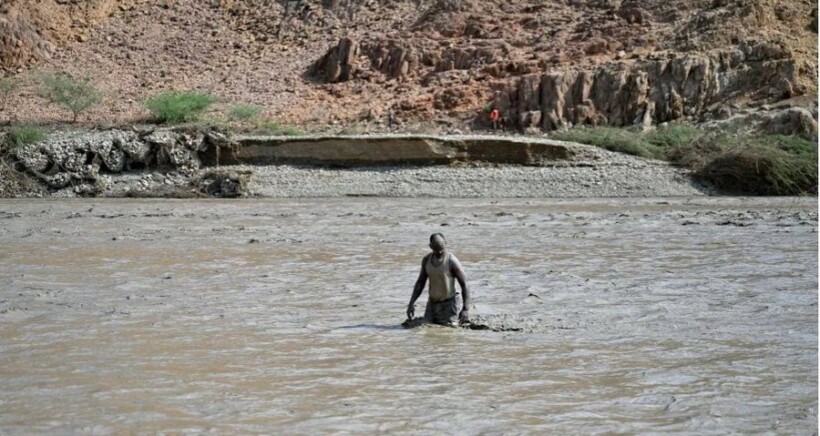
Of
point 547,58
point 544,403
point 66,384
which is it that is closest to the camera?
point 544,403

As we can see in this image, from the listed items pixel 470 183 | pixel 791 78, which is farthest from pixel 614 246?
pixel 791 78

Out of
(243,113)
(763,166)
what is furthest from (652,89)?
(243,113)

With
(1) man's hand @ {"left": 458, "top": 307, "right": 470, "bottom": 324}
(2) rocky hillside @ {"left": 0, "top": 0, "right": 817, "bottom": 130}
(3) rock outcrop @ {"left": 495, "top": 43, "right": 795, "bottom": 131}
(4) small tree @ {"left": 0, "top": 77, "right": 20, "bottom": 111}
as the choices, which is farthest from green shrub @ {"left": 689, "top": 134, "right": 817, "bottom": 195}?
(4) small tree @ {"left": 0, "top": 77, "right": 20, "bottom": 111}

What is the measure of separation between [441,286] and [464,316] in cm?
35

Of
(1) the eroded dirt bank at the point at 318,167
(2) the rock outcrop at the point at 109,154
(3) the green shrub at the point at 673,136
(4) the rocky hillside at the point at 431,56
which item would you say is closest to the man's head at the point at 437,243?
(1) the eroded dirt bank at the point at 318,167

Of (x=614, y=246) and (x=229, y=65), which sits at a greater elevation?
(x=229, y=65)

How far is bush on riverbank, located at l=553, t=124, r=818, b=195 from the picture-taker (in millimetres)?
25844

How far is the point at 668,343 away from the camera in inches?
333

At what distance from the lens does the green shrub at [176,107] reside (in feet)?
106

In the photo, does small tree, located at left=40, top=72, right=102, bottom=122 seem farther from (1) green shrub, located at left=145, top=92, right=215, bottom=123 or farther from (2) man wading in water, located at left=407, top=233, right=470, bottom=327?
(2) man wading in water, located at left=407, top=233, right=470, bottom=327

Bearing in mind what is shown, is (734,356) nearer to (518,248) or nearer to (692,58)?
(518,248)

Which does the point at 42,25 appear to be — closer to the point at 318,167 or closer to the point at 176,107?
the point at 176,107

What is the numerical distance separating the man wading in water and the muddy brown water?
9.6 inches

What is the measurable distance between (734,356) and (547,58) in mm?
28002
